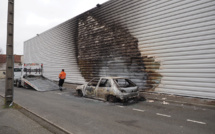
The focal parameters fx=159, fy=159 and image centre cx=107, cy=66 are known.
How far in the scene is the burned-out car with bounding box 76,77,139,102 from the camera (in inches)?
297

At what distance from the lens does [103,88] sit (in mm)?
8312

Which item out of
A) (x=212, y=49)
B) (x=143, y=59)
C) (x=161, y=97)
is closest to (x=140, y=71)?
(x=143, y=59)

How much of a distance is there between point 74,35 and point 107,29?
4449 millimetres

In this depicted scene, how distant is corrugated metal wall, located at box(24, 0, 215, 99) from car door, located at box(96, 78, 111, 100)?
248 centimetres

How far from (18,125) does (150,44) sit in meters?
7.57

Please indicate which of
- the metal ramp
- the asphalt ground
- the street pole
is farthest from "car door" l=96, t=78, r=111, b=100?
the metal ramp

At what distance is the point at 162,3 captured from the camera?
8.91 metres

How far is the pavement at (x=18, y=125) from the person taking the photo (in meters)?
4.30

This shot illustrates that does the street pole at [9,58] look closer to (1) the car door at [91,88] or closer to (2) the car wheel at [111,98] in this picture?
(1) the car door at [91,88]

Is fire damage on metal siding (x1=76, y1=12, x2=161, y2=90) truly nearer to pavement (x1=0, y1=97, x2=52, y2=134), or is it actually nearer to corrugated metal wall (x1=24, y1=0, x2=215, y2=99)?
corrugated metal wall (x1=24, y1=0, x2=215, y2=99)

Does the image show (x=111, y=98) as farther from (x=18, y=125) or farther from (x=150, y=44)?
(x=18, y=125)

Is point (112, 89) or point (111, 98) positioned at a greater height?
point (112, 89)

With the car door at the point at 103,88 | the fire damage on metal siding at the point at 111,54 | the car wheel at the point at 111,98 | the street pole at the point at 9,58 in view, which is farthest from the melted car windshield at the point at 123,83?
the street pole at the point at 9,58

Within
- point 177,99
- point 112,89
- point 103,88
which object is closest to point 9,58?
point 103,88
